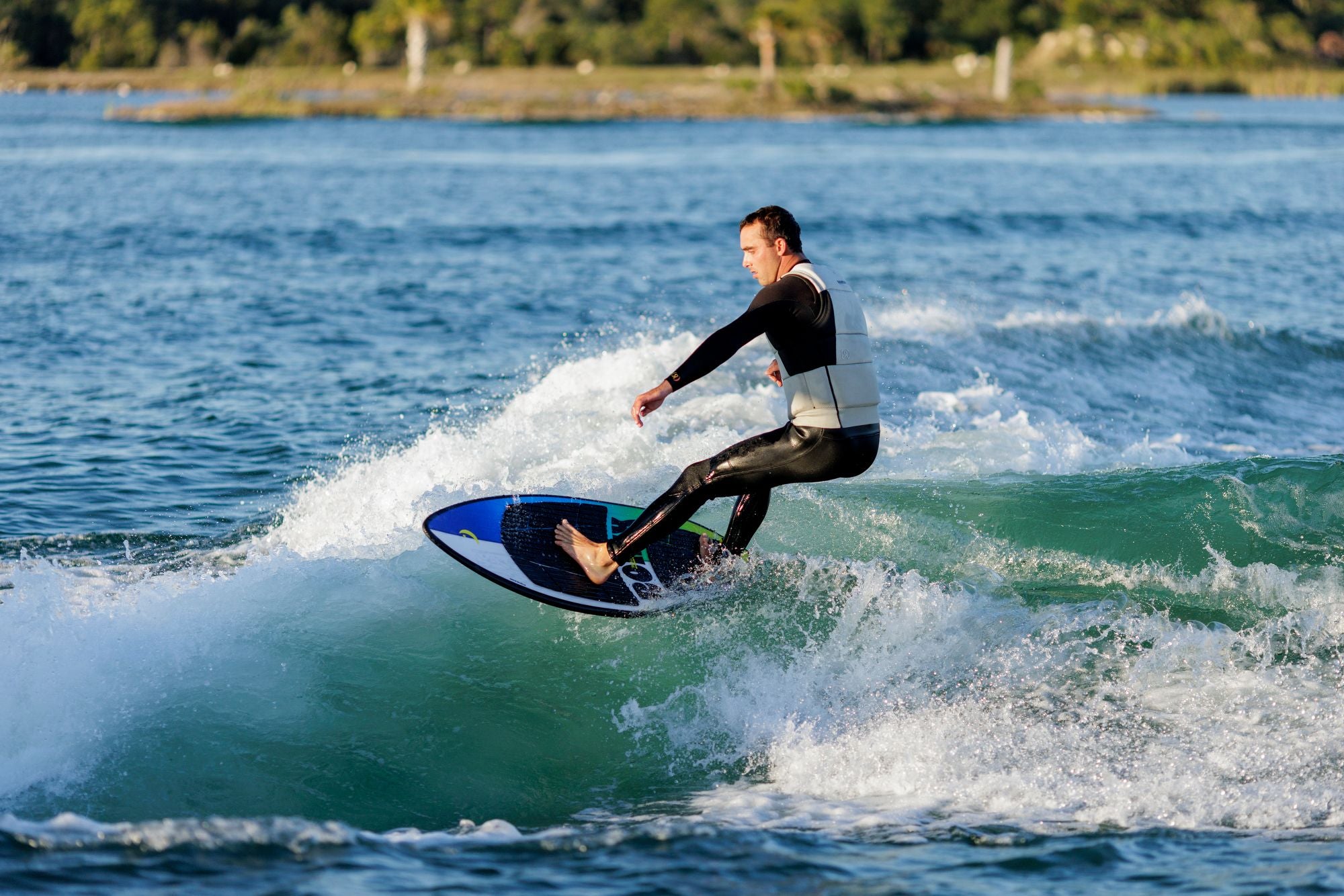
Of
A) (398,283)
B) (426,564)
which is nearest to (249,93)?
(398,283)

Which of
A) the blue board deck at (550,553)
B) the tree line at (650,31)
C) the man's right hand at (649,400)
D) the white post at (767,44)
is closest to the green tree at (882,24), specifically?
the tree line at (650,31)

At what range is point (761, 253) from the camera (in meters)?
6.38

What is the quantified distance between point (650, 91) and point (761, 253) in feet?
231

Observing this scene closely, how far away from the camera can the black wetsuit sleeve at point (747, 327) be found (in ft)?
19.8

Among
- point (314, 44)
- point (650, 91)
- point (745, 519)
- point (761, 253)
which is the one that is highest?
point (314, 44)

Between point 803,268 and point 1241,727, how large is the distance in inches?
117

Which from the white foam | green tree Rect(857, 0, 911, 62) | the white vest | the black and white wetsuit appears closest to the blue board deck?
the black and white wetsuit

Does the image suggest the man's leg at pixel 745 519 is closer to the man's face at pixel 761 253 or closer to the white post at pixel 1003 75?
the man's face at pixel 761 253

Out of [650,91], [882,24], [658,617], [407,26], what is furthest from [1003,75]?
[658,617]

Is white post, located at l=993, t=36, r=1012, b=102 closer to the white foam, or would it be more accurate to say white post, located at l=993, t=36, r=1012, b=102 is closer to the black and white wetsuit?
the white foam

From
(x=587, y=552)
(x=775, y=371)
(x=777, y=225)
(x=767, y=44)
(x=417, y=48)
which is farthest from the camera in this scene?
(x=417, y=48)

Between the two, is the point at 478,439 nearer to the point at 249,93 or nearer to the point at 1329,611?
the point at 1329,611

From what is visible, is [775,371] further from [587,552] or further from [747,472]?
[587,552]

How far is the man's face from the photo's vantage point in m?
6.35
